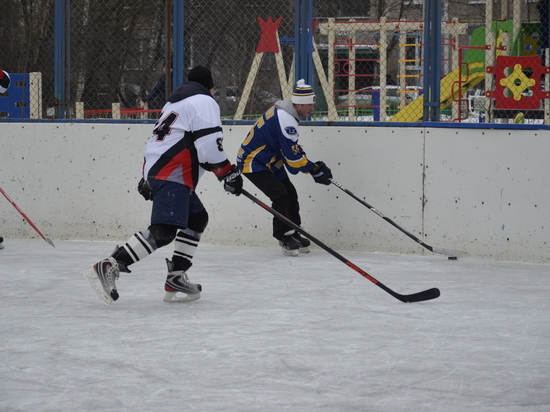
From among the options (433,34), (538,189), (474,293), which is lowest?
(474,293)

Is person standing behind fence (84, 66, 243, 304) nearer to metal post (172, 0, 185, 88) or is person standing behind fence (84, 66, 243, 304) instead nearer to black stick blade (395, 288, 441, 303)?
black stick blade (395, 288, 441, 303)

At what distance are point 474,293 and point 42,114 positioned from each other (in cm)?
392

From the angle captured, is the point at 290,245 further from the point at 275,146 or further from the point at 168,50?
the point at 168,50

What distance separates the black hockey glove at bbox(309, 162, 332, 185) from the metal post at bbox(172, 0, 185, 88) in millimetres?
1462

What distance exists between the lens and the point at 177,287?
459 cm

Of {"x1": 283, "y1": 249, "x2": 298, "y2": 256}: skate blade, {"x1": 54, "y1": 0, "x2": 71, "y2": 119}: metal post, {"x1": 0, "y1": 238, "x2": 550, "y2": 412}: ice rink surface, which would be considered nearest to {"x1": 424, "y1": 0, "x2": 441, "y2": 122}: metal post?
{"x1": 0, "y1": 238, "x2": 550, "y2": 412}: ice rink surface

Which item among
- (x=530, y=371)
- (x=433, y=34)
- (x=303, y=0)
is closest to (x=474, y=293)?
(x=530, y=371)

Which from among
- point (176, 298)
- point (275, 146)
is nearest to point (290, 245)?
point (275, 146)

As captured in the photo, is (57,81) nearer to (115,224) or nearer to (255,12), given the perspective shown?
(115,224)

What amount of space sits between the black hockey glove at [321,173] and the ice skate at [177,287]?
169 cm

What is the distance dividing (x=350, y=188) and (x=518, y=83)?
1560mm

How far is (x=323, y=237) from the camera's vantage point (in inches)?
259

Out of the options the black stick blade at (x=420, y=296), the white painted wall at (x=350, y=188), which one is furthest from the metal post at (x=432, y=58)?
the black stick blade at (x=420, y=296)

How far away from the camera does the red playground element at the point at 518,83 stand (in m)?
6.69
